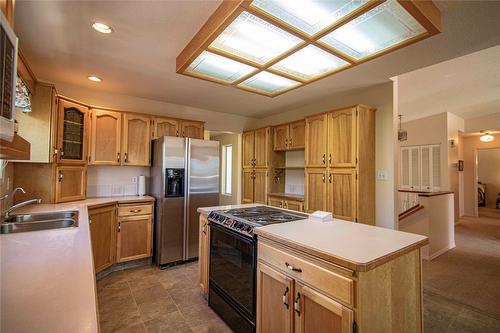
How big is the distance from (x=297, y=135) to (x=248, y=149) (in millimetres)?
1271

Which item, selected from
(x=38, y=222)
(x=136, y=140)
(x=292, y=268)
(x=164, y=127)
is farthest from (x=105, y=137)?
(x=292, y=268)

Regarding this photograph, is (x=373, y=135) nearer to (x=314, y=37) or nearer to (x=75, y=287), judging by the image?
(x=314, y=37)

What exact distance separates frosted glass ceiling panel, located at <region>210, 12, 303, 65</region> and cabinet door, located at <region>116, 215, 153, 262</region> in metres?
2.55

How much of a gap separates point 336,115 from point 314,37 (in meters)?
1.65

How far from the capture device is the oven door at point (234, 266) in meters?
1.78

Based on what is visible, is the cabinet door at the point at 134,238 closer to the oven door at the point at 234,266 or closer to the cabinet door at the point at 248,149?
the oven door at the point at 234,266

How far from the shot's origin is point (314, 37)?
180 cm

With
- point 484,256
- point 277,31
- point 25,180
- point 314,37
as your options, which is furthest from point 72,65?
point 484,256

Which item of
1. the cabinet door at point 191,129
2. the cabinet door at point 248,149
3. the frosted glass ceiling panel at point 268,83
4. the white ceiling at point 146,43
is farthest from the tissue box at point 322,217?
the cabinet door at point 248,149

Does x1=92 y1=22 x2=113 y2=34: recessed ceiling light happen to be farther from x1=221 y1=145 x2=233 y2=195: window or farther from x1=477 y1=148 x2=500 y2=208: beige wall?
→ x1=477 y1=148 x2=500 y2=208: beige wall

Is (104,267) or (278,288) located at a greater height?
(278,288)

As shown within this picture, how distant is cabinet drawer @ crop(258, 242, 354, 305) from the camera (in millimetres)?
1117

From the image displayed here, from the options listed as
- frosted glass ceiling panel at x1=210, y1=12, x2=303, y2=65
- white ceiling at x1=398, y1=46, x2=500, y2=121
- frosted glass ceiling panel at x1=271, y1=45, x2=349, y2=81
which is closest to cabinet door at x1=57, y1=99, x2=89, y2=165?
frosted glass ceiling panel at x1=210, y1=12, x2=303, y2=65

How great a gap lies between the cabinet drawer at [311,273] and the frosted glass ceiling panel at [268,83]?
1.80m
